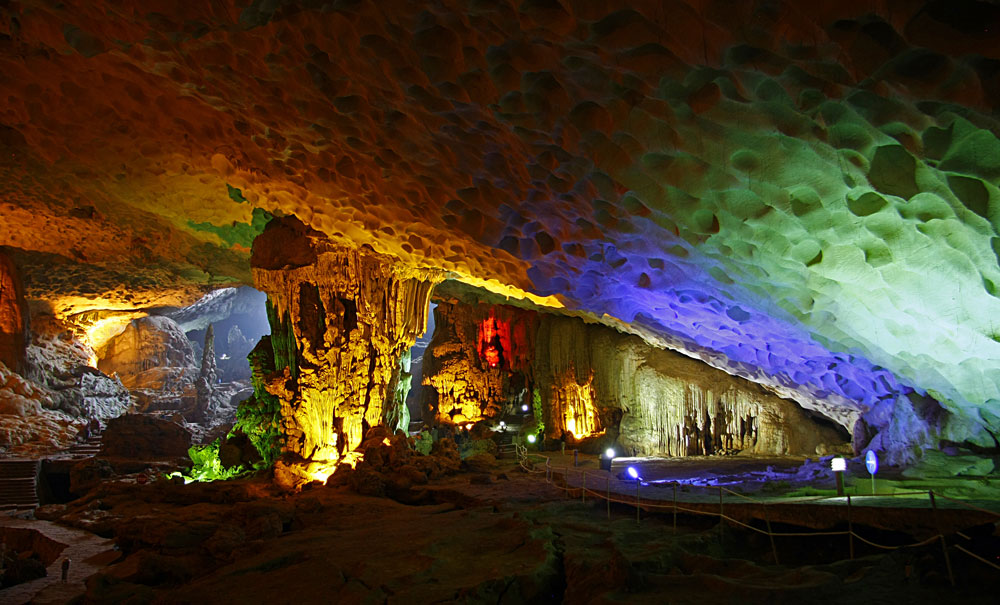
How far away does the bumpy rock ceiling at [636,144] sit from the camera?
147 inches

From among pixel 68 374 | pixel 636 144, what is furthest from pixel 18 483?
pixel 636 144

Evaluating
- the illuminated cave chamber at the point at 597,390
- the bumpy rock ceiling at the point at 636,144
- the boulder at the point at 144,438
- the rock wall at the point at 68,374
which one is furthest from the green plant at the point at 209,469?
the rock wall at the point at 68,374

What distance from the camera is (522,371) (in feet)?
74.1

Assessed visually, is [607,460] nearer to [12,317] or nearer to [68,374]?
[12,317]

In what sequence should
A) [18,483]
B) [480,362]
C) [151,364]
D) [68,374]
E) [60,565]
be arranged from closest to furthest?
[60,565]
[18,483]
[480,362]
[68,374]
[151,364]

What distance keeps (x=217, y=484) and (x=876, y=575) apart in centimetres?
1345

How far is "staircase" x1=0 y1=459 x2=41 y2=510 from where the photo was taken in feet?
50.8

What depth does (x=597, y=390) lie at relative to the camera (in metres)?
17.7

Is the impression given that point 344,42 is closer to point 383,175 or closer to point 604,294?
point 383,175

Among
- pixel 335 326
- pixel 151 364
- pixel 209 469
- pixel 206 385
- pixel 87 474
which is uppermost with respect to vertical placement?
pixel 151 364

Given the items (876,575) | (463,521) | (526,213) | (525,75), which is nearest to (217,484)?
(463,521)

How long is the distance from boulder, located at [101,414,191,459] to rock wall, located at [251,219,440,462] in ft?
29.6

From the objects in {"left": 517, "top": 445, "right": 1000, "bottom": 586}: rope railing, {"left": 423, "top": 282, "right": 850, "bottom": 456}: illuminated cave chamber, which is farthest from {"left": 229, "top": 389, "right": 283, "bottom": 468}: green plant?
{"left": 517, "top": 445, "right": 1000, "bottom": 586}: rope railing

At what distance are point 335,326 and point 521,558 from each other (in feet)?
31.1
